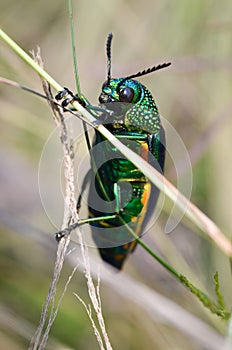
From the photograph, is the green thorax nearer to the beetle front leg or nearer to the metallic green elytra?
the metallic green elytra

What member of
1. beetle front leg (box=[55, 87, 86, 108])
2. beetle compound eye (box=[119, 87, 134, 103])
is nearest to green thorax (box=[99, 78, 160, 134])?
beetle compound eye (box=[119, 87, 134, 103])

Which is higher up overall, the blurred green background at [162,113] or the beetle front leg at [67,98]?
the blurred green background at [162,113]

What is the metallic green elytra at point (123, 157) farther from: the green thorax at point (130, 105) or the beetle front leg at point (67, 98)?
the beetle front leg at point (67, 98)

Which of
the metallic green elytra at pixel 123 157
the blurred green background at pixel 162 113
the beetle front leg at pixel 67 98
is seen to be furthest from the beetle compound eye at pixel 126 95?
the blurred green background at pixel 162 113

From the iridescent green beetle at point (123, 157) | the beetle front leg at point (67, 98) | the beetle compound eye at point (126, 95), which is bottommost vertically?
the beetle front leg at point (67, 98)

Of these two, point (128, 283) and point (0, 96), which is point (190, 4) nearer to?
point (0, 96)

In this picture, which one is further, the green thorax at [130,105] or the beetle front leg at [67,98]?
the green thorax at [130,105]

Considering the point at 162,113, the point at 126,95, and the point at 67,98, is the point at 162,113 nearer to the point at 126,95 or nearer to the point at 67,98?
the point at 126,95

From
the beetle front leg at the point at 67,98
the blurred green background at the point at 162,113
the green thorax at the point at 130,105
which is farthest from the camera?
the blurred green background at the point at 162,113
